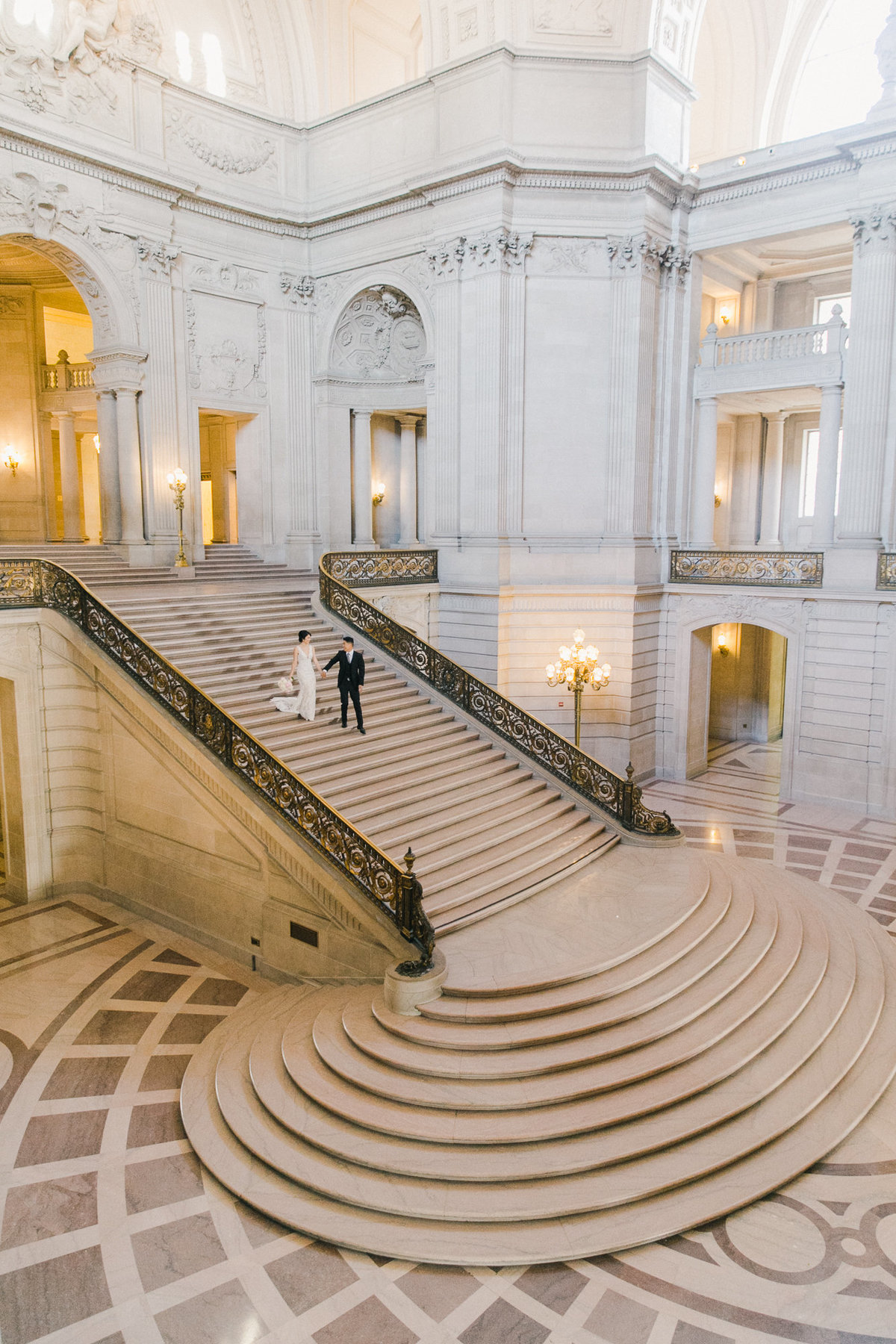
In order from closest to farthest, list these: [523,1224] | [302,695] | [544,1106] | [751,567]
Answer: [523,1224] → [544,1106] → [302,695] → [751,567]

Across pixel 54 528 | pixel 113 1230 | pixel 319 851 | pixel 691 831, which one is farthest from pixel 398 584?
pixel 113 1230

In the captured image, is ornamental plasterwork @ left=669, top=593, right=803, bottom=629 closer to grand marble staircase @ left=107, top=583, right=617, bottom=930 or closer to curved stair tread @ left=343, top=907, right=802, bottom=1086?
grand marble staircase @ left=107, top=583, right=617, bottom=930

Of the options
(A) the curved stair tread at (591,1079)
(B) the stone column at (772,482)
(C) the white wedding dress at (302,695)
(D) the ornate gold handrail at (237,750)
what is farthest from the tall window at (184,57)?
(A) the curved stair tread at (591,1079)

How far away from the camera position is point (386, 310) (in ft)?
61.2

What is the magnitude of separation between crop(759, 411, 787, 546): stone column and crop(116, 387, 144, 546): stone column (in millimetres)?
13329

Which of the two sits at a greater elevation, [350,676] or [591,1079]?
[350,676]

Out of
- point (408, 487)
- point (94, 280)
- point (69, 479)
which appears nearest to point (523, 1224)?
point (94, 280)

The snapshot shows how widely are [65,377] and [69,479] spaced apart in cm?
221

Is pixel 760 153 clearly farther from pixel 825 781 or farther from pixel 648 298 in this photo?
pixel 825 781

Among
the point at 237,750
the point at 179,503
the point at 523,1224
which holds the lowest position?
the point at 523,1224

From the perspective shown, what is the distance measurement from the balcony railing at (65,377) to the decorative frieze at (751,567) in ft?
43.8

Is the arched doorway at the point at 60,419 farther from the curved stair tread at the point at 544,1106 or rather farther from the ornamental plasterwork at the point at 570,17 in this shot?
the curved stair tread at the point at 544,1106

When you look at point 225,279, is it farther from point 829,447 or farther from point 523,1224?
point 523,1224

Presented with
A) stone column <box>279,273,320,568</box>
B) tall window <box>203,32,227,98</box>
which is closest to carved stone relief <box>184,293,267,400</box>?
stone column <box>279,273,320,568</box>
